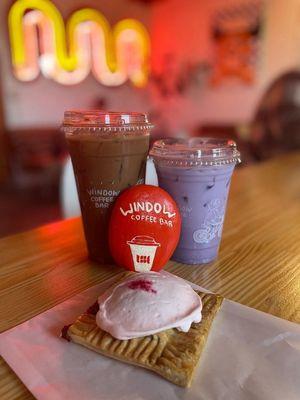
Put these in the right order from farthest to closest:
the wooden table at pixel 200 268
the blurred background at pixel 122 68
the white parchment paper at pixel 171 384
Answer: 1. the blurred background at pixel 122 68
2. the wooden table at pixel 200 268
3. the white parchment paper at pixel 171 384

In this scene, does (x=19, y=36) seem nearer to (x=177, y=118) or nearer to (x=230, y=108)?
(x=177, y=118)

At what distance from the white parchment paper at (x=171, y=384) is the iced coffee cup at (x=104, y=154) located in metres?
0.20

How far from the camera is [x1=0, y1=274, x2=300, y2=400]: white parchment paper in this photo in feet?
1.08

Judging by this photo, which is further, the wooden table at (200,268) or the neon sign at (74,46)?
the neon sign at (74,46)

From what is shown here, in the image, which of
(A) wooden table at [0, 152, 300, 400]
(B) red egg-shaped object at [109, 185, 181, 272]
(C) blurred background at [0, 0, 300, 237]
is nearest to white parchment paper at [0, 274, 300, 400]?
(A) wooden table at [0, 152, 300, 400]

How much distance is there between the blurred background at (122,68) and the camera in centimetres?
364

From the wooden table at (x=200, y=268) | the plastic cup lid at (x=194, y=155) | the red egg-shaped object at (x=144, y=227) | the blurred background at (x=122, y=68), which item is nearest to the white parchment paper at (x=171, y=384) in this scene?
the wooden table at (x=200, y=268)

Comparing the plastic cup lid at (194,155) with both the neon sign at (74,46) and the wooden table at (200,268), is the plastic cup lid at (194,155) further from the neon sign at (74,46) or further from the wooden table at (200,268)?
the neon sign at (74,46)

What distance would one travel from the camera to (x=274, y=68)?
12.5 ft

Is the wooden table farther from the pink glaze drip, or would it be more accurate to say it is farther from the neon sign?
the neon sign

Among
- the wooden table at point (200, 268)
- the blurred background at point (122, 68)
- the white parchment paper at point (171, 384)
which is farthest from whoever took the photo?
the blurred background at point (122, 68)

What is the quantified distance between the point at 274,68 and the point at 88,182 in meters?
3.83

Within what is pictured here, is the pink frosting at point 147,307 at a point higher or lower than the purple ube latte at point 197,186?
lower

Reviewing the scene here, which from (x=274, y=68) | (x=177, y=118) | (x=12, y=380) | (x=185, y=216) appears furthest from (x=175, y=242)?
(x=177, y=118)
